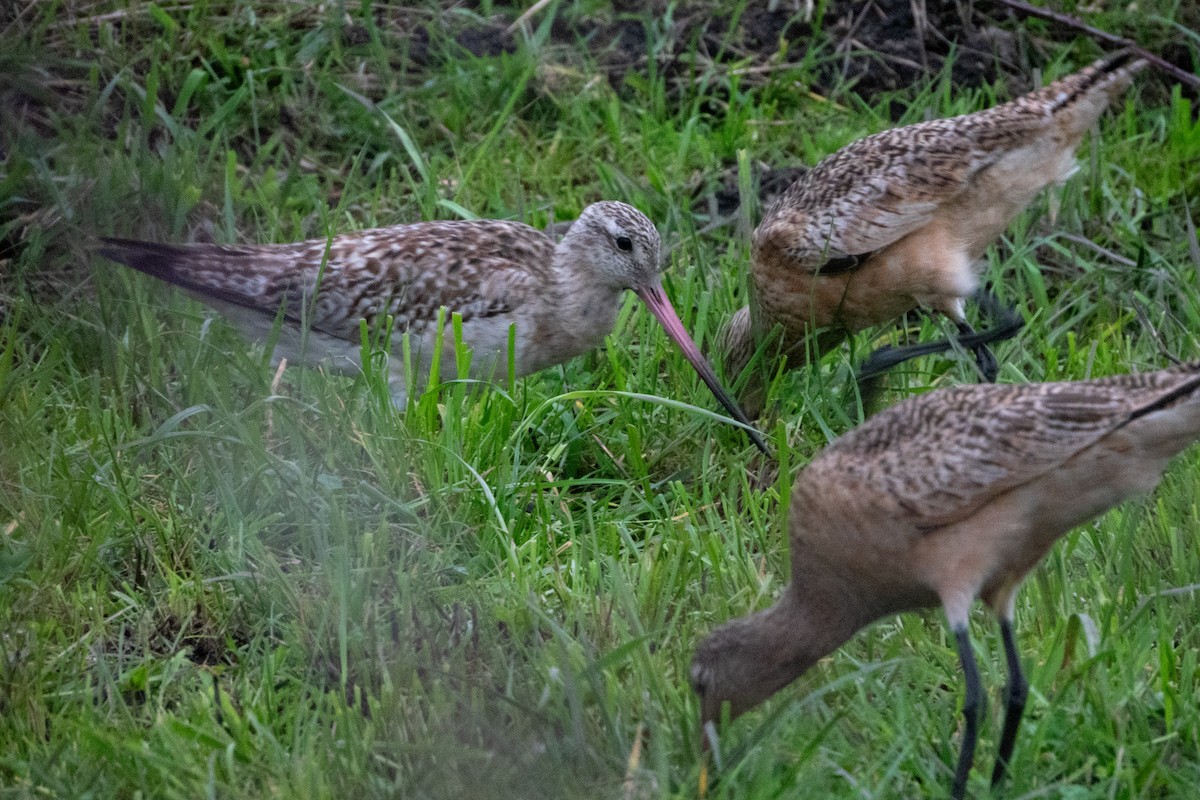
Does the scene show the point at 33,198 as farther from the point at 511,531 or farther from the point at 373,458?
the point at 511,531

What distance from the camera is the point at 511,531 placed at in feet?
14.1

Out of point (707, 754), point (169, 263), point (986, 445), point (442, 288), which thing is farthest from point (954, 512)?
point (169, 263)

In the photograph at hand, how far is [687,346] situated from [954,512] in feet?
6.64

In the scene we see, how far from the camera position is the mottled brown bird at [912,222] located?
5383mm

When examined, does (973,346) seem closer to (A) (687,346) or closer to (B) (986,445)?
(A) (687,346)

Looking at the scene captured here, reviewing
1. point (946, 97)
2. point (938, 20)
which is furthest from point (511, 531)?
point (938, 20)

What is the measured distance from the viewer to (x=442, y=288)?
18.0 feet

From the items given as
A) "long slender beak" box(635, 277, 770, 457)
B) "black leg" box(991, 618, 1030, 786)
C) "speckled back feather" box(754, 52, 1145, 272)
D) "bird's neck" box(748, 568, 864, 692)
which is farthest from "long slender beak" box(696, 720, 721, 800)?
"speckled back feather" box(754, 52, 1145, 272)

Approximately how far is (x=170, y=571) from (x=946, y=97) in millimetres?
4421

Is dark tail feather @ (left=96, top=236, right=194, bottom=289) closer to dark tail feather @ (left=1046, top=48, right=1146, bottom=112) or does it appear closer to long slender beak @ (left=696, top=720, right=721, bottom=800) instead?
long slender beak @ (left=696, top=720, right=721, bottom=800)

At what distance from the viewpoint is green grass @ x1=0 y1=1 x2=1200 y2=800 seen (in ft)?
10.7

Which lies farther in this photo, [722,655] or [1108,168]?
[1108,168]

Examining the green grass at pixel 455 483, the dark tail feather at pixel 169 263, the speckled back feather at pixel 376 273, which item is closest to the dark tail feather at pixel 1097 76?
the green grass at pixel 455 483

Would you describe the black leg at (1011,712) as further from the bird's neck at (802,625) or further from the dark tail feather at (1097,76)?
the dark tail feather at (1097,76)
